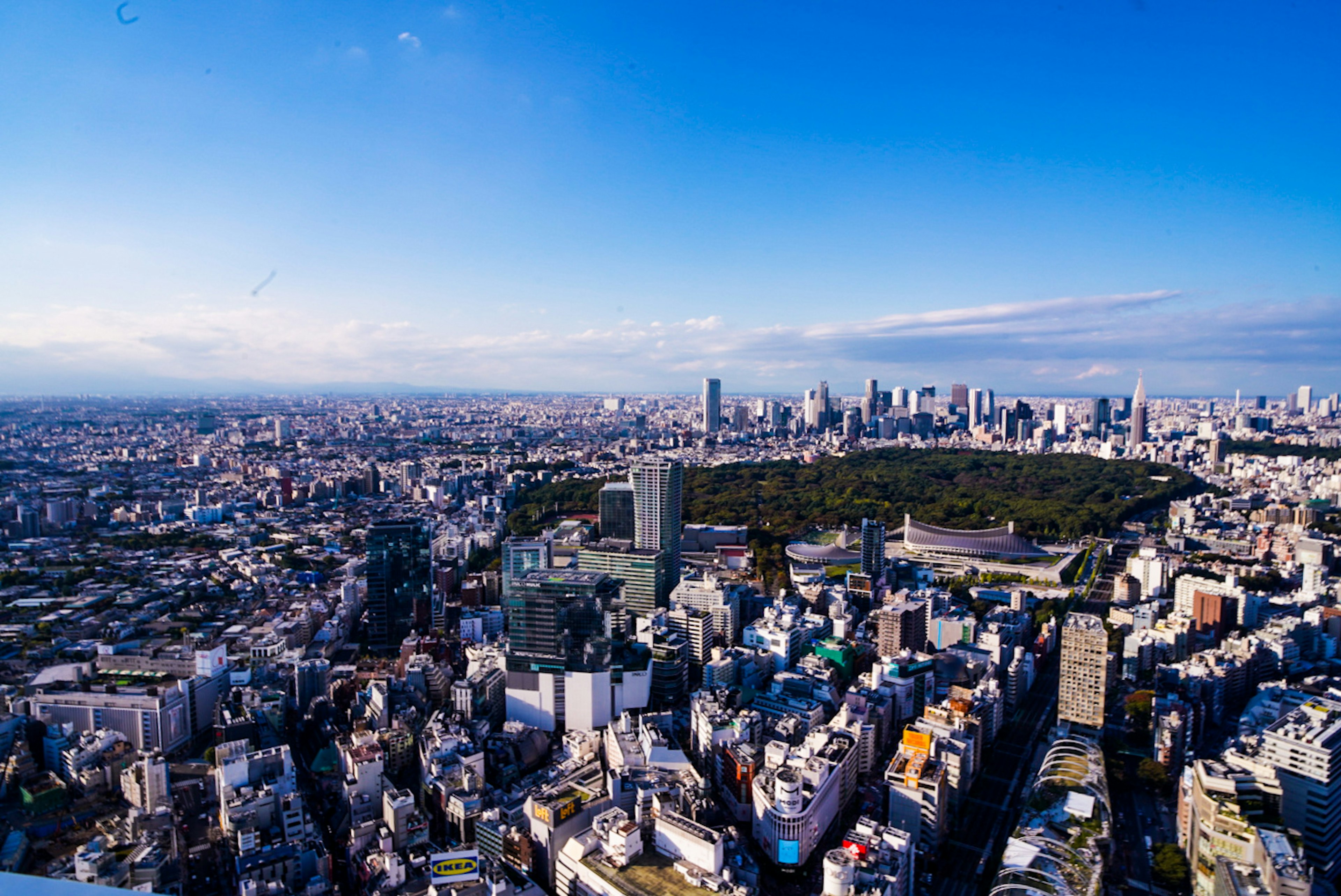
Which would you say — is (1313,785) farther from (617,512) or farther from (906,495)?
(906,495)

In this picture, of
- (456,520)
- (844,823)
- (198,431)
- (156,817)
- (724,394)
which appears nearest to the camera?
(156,817)

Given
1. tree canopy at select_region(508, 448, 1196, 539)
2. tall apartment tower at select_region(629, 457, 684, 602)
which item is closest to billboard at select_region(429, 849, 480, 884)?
tall apartment tower at select_region(629, 457, 684, 602)

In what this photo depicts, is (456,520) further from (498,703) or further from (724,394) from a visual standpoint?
(724,394)

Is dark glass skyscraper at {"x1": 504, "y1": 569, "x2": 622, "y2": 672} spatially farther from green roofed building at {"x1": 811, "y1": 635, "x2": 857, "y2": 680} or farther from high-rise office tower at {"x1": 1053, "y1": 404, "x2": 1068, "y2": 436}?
high-rise office tower at {"x1": 1053, "y1": 404, "x2": 1068, "y2": 436}

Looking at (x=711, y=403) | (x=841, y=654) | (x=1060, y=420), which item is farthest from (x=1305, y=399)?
(x=841, y=654)

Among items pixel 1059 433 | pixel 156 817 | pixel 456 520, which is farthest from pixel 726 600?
pixel 1059 433

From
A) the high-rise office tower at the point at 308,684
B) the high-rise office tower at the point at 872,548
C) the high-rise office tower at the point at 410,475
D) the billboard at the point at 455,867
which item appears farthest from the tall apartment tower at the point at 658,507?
the high-rise office tower at the point at 410,475
